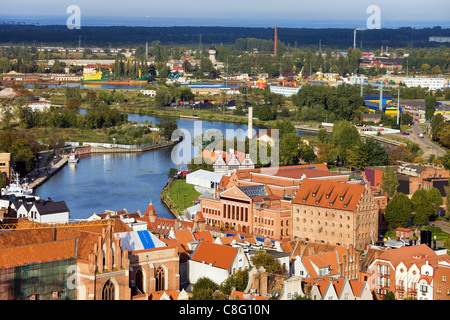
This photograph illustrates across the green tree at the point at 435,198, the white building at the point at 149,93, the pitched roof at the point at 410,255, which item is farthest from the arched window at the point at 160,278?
the white building at the point at 149,93

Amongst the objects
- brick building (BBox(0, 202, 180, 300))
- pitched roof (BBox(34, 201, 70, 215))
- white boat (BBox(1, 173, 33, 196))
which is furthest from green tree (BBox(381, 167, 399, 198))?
brick building (BBox(0, 202, 180, 300))

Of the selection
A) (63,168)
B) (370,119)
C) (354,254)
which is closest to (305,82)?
(370,119)

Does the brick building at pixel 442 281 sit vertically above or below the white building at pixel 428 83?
below

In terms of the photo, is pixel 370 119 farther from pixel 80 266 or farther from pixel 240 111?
pixel 80 266

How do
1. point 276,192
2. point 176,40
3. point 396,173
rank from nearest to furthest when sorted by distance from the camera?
point 276,192 < point 396,173 < point 176,40

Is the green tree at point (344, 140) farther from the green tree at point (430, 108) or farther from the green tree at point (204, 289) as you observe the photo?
the green tree at point (204, 289)
